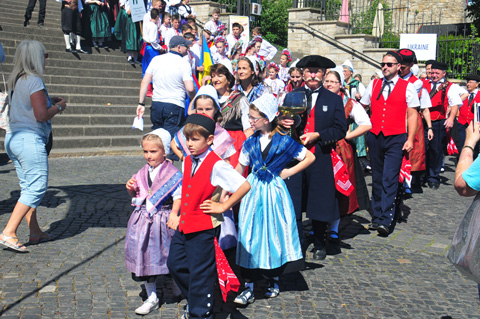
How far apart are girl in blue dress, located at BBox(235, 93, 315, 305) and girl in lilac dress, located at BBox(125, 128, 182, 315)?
59 centimetres

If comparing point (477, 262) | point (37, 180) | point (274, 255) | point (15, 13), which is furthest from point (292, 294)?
point (15, 13)

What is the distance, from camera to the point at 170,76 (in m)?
7.81

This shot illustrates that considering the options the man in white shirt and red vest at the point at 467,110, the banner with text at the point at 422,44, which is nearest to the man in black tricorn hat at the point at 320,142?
the man in white shirt and red vest at the point at 467,110

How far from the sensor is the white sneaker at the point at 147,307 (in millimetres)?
4473

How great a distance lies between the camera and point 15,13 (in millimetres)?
16656

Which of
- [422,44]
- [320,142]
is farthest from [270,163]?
[422,44]

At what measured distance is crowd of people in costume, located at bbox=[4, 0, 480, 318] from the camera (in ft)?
13.7

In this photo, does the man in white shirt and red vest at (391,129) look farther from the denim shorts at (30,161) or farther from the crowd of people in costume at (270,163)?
the denim shorts at (30,161)

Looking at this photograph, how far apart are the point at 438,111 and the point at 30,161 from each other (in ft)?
25.4

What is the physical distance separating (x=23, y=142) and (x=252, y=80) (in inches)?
95.8

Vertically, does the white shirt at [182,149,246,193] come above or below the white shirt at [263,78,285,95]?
below

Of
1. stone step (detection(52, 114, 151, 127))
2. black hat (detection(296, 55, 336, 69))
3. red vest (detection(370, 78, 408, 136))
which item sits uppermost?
black hat (detection(296, 55, 336, 69))

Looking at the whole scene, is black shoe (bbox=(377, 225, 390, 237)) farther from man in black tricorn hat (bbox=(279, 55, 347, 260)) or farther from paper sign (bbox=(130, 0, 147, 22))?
paper sign (bbox=(130, 0, 147, 22))

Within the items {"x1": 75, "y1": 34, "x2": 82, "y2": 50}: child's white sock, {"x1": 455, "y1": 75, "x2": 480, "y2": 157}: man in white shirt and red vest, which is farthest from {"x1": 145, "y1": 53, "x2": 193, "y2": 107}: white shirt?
{"x1": 75, "y1": 34, "x2": 82, "y2": 50}: child's white sock
